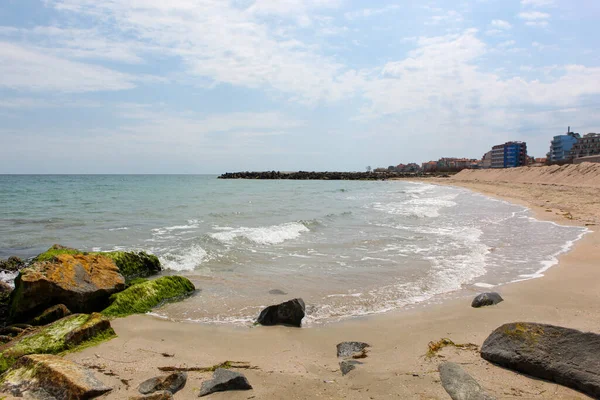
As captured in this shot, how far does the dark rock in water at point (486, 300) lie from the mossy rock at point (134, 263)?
716 cm

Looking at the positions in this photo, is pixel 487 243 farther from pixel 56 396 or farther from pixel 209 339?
pixel 56 396

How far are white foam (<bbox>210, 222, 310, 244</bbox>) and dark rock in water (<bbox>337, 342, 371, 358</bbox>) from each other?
27.9 ft

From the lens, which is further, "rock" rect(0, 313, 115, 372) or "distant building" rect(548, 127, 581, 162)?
"distant building" rect(548, 127, 581, 162)

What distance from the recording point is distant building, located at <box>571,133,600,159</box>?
312 feet

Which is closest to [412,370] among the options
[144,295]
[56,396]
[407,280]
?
[56,396]

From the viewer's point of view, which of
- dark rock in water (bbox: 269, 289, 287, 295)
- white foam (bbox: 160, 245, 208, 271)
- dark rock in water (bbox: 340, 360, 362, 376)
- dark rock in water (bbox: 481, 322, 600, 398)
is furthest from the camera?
white foam (bbox: 160, 245, 208, 271)

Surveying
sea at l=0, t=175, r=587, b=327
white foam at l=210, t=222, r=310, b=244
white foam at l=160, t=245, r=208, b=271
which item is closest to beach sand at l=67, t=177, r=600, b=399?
sea at l=0, t=175, r=587, b=327

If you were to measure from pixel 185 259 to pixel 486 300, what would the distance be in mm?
7546

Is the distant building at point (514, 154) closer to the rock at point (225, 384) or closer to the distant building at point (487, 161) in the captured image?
the distant building at point (487, 161)

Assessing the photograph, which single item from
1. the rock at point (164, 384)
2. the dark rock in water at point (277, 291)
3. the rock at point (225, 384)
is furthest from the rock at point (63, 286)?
the rock at point (225, 384)

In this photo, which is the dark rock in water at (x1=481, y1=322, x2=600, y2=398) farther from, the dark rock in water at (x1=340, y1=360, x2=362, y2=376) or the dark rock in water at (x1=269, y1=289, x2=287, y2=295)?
the dark rock in water at (x1=269, y1=289, x2=287, y2=295)

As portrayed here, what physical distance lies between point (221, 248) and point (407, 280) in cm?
606

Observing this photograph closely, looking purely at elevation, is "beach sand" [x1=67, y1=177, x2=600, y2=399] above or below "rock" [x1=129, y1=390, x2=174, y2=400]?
below

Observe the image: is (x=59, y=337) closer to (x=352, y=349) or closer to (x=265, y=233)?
(x=352, y=349)
